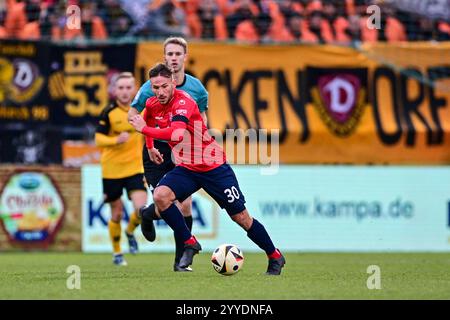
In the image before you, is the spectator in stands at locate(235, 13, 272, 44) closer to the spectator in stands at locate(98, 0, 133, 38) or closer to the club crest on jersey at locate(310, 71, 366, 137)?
the club crest on jersey at locate(310, 71, 366, 137)

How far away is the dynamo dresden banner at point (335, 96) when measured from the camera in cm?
1823

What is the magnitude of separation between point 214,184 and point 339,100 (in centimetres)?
865

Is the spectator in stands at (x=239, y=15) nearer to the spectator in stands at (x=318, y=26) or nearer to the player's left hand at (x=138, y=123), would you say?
the spectator in stands at (x=318, y=26)

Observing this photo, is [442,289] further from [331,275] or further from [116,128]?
[116,128]

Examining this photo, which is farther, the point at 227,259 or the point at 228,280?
the point at 227,259

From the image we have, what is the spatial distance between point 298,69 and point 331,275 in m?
8.26

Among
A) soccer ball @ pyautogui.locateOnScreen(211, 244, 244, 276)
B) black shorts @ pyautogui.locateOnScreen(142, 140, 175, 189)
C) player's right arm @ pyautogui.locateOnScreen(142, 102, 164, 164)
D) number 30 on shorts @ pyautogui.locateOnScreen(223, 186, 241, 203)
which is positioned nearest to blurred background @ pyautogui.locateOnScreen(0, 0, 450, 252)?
black shorts @ pyautogui.locateOnScreen(142, 140, 175, 189)

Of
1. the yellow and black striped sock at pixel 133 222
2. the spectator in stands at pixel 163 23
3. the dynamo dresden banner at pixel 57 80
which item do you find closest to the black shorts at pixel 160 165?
the yellow and black striped sock at pixel 133 222

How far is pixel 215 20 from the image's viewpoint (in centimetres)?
1931

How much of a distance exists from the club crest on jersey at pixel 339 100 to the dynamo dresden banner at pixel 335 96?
2cm

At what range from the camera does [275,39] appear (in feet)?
62.4

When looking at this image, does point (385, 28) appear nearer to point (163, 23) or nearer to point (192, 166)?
point (163, 23)

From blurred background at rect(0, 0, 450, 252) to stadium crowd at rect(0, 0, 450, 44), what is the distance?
0.08 feet

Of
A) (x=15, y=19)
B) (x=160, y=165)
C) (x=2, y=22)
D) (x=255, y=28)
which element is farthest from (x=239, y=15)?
(x=160, y=165)
